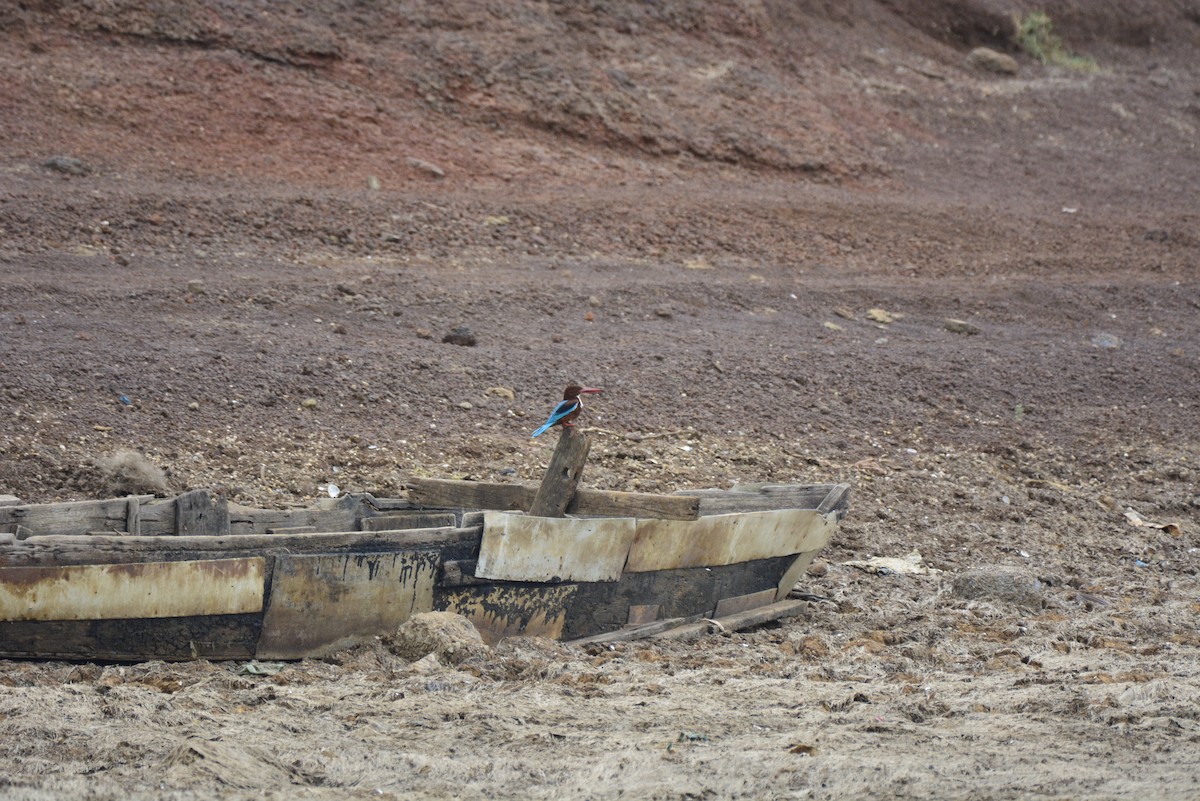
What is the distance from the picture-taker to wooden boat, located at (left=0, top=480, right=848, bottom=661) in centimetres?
442

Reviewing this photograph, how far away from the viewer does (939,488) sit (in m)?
8.46

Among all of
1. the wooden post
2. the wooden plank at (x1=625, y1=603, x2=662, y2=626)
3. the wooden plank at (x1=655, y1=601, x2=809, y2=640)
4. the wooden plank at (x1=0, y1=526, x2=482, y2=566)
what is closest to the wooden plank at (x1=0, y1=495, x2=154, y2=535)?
the wooden plank at (x1=0, y1=526, x2=482, y2=566)

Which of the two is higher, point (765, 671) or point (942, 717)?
point (942, 717)

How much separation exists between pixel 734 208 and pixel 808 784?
34.3 ft

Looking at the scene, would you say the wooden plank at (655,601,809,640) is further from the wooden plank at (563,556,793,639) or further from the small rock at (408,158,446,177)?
the small rock at (408,158,446,177)

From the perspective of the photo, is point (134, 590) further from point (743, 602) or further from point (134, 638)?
point (743, 602)

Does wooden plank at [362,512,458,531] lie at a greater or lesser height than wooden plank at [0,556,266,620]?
lesser

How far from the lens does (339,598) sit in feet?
15.8

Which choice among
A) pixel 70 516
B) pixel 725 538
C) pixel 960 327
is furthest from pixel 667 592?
pixel 960 327

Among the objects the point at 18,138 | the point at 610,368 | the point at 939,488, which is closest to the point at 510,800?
the point at 939,488

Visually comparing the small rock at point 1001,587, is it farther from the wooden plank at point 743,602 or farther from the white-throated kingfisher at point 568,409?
the white-throated kingfisher at point 568,409

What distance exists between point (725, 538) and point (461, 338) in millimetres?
4442

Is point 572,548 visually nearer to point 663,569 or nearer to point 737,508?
point 663,569

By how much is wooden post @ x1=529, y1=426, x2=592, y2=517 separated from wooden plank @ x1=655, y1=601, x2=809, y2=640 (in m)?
0.74
